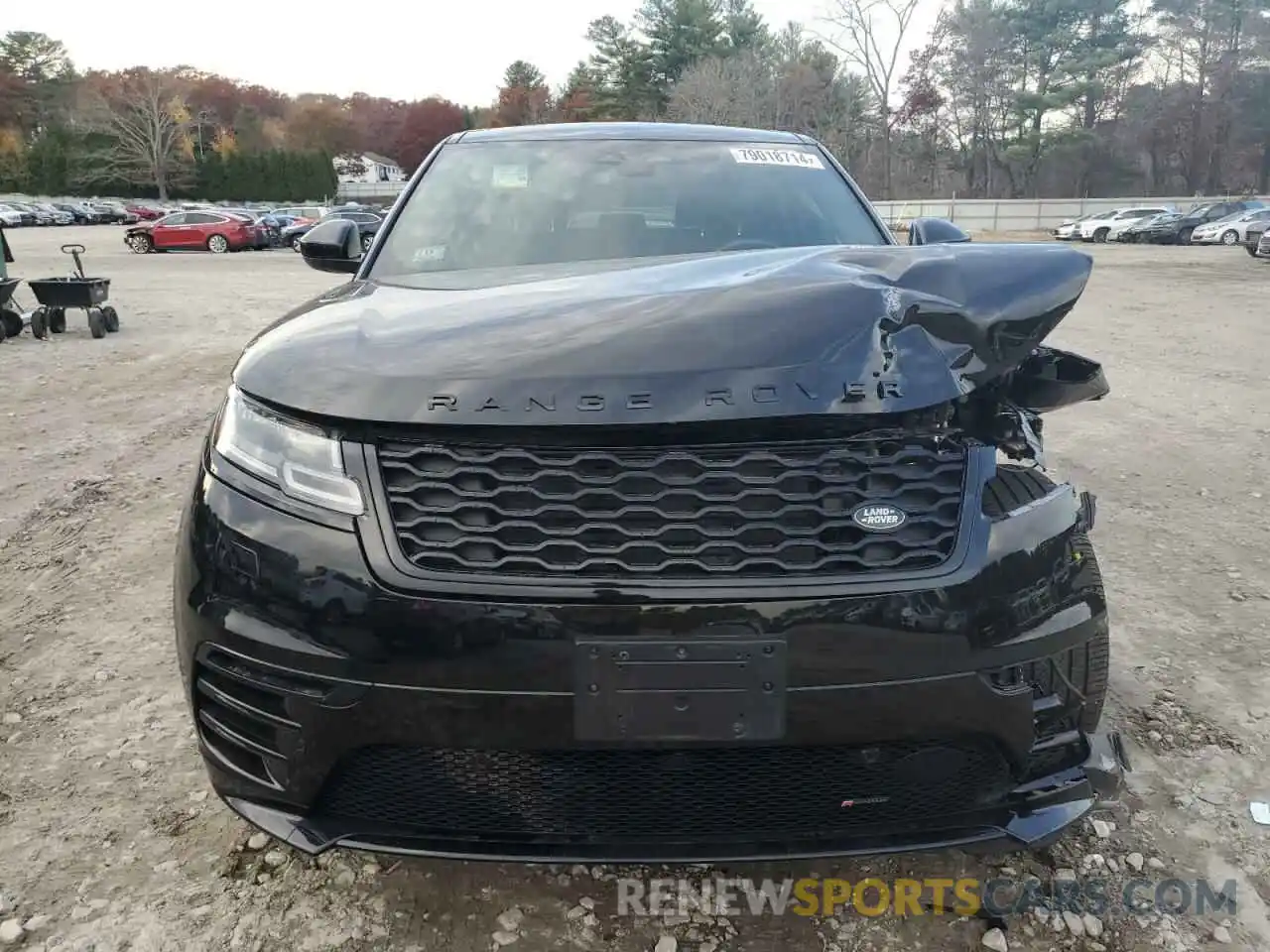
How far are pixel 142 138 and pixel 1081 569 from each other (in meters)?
85.1

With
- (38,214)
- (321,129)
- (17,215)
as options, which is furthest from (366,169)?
(17,215)

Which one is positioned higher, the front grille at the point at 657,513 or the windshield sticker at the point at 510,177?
the windshield sticker at the point at 510,177

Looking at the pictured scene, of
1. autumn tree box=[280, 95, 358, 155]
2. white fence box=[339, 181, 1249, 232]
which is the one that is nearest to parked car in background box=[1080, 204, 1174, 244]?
white fence box=[339, 181, 1249, 232]

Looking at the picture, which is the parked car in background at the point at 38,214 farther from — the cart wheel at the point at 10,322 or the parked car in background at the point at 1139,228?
the parked car in background at the point at 1139,228

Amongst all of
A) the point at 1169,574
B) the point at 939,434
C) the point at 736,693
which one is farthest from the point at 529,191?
the point at 1169,574

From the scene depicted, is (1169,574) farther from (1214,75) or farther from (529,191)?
(1214,75)

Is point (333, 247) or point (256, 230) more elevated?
point (256, 230)

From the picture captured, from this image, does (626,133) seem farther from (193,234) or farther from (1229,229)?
(1229,229)

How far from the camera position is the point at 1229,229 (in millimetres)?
31703

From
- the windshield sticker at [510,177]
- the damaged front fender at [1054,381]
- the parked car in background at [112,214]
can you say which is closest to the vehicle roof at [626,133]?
the windshield sticker at [510,177]

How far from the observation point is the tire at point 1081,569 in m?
1.65

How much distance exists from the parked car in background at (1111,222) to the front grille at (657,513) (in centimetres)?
4072

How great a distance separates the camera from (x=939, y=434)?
65.2 inches

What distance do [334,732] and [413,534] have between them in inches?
14.0
